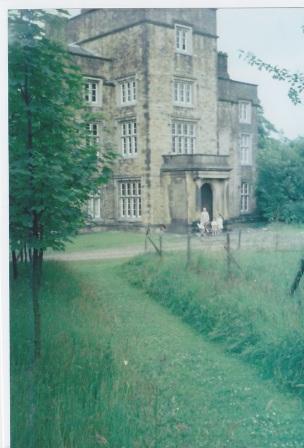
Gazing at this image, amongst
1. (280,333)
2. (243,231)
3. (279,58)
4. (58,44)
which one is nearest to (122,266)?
(243,231)

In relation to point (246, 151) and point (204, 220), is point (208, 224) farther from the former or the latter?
point (246, 151)

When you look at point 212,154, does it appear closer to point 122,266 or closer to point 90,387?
point 122,266

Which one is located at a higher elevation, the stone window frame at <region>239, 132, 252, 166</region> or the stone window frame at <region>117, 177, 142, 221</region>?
the stone window frame at <region>239, 132, 252, 166</region>

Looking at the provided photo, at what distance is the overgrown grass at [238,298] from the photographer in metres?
3.07

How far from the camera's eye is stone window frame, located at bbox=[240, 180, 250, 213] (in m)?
3.22

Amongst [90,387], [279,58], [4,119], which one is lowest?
[90,387]

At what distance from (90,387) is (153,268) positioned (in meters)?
0.91

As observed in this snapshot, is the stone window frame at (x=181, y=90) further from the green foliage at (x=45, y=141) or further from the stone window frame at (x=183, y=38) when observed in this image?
the green foliage at (x=45, y=141)

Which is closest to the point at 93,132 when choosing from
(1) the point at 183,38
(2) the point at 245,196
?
(1) the point at 183,38

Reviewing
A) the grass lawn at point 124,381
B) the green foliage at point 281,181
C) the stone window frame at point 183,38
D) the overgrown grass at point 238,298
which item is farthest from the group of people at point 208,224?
the stone window frame at point 183,38

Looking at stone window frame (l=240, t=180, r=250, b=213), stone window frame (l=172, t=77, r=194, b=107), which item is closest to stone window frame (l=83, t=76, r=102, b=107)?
stone window frame (l=172, t=77, r=194, b=107)

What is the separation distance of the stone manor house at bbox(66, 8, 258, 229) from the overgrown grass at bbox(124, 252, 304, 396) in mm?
348

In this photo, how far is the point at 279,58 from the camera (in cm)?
301

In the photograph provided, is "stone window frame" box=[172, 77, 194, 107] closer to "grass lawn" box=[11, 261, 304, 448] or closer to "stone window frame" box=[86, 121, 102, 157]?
"stone window frame" box=[86, 121, 102, 157]
